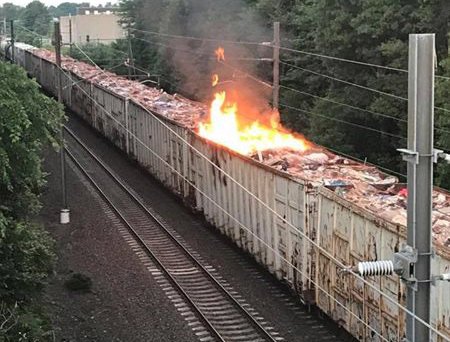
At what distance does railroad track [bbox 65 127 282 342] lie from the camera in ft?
43.5

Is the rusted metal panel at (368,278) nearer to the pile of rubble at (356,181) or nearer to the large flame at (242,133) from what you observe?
the pile of rubble at (356,181)

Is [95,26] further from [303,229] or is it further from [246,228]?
[303,229]

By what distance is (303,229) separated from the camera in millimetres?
13344

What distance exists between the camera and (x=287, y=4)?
43875mm

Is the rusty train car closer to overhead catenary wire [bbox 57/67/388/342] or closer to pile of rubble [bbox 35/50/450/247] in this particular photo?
overhead catenary wire [bbox 57/67/388/342]

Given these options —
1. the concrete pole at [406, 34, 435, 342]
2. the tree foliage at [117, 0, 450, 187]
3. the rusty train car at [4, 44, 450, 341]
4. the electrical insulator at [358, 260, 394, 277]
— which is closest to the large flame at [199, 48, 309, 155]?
the rusty train car at [4, 44, 450, 341]

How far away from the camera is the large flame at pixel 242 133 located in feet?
58.3

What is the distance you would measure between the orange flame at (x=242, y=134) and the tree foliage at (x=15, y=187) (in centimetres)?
541

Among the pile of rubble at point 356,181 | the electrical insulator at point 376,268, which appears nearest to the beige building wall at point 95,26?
the pile of rubble at point 356,181

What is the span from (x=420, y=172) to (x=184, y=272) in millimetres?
10876

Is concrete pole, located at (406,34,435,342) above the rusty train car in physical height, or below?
above

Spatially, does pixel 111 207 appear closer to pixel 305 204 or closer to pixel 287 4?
pixel 305 204

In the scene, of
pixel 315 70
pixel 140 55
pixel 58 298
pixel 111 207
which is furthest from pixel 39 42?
pixel 58 298

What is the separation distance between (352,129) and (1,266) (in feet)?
81.0
